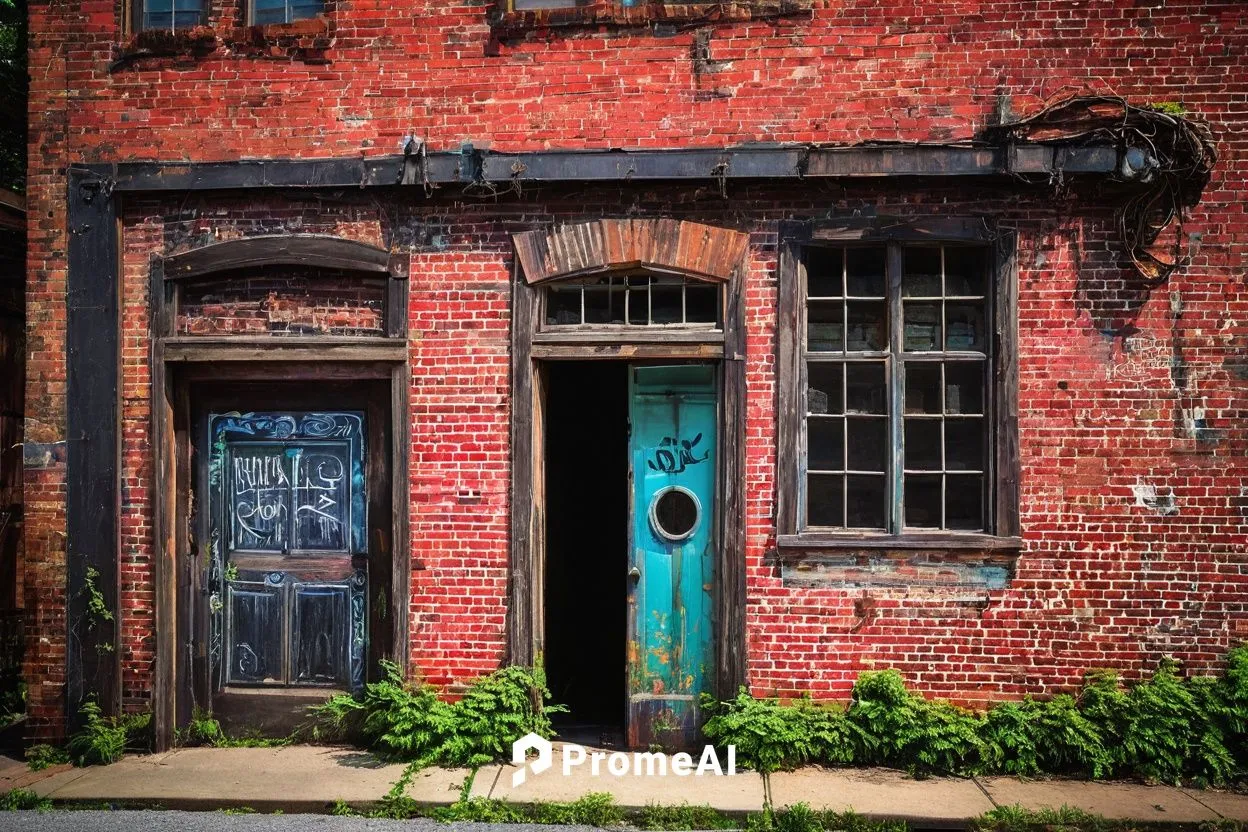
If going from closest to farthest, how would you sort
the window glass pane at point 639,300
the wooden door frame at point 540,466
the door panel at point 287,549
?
the wooden door frame at point 540,466 < the window glass pane at point 639,300 < the door panel at point 287,549

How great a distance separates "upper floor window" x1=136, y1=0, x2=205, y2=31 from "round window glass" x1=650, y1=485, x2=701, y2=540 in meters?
4.79

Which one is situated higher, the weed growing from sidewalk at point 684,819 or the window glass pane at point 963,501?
the window glass pane at point 963,501

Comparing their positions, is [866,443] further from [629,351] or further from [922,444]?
[629,351]

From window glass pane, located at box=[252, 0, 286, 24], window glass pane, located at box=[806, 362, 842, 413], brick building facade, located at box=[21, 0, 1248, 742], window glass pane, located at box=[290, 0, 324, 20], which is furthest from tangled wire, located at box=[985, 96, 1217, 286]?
window glass pane, located at box=[252, 0, 286, 24]

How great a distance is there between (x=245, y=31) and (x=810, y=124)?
403 cm

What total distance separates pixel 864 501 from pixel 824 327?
1.23 meters

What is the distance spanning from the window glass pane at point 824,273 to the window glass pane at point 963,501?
1522 millimetres

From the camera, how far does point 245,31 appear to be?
6.40 m

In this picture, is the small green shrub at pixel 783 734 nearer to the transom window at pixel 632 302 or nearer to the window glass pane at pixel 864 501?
the window glass pane at pixel 864 501

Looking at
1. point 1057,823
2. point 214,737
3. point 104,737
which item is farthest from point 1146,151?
point 104,737

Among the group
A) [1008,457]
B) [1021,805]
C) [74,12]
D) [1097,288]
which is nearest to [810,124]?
[1097,288]

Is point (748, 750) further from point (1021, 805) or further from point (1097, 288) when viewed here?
point (1097, 288)

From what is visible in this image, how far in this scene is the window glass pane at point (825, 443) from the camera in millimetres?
6223

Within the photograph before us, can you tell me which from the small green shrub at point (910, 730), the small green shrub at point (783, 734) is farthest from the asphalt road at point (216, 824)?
the small green shrub at point (910, 730)
